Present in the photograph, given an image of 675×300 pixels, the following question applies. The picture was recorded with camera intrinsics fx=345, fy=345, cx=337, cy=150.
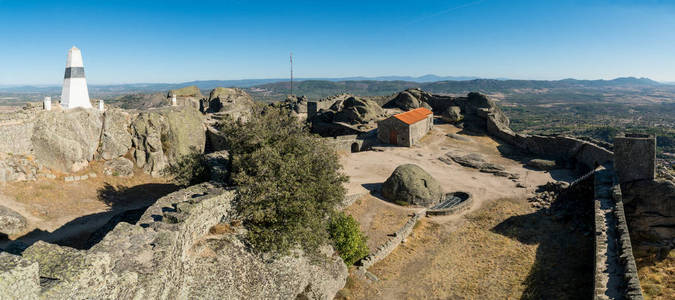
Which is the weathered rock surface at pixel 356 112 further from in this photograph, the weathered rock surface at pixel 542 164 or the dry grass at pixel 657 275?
the dry grass at pixel 657 275

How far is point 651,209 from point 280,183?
1999 centimetres

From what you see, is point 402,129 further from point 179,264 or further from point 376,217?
point 179,264

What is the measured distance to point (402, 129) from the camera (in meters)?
36.0

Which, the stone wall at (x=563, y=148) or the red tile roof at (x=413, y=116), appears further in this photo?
the red tile roof at (x=413, y=116)

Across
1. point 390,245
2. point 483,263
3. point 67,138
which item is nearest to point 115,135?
point 67,138

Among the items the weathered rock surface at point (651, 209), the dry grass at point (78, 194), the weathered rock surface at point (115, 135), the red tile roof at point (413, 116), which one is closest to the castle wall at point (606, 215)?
the weathered rock surface at point (651, 209)

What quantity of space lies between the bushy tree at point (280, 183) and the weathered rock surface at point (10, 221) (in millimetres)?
8752

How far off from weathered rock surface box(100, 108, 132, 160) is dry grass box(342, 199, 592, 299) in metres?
16.5

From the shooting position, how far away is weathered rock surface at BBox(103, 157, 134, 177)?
67.2ft

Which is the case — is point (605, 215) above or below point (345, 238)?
above

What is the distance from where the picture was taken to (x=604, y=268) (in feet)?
41.4

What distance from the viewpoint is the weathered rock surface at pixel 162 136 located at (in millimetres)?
22203

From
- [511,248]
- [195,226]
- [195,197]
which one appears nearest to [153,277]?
[195,226]

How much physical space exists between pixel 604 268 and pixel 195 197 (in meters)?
14.9
